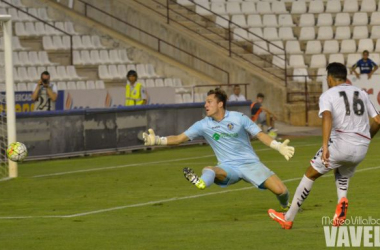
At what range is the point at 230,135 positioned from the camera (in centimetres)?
1333

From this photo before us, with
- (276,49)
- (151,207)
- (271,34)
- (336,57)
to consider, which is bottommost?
(151,207)

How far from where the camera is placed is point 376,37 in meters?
37.0

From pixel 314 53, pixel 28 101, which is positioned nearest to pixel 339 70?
pixel 28 101

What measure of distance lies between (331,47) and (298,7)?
7.57ft

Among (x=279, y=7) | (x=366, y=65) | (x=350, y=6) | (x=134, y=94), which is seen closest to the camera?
(x=134, y=94)

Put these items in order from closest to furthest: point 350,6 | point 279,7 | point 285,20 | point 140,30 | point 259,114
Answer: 1. point 259,114
2. point 140,30
3. point 285,20
4. point 279,7
5. point 350,6

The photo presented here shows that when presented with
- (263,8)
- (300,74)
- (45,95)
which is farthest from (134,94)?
(263,8)

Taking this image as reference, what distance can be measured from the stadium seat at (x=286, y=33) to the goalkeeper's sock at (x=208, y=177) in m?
24.3

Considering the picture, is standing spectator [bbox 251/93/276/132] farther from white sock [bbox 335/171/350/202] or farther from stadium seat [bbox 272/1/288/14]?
white sock [bbox 335/171/350/202]

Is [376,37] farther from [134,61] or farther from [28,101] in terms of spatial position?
[28,101]

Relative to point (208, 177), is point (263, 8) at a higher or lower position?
higher

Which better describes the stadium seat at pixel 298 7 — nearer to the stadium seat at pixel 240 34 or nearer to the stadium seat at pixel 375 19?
the stadium seat at pixel 240 34

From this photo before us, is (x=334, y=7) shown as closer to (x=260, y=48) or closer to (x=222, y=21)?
(x=260, y=48)

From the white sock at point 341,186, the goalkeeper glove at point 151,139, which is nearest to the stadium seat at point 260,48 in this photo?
the goalkeeper glove at point 151,139
